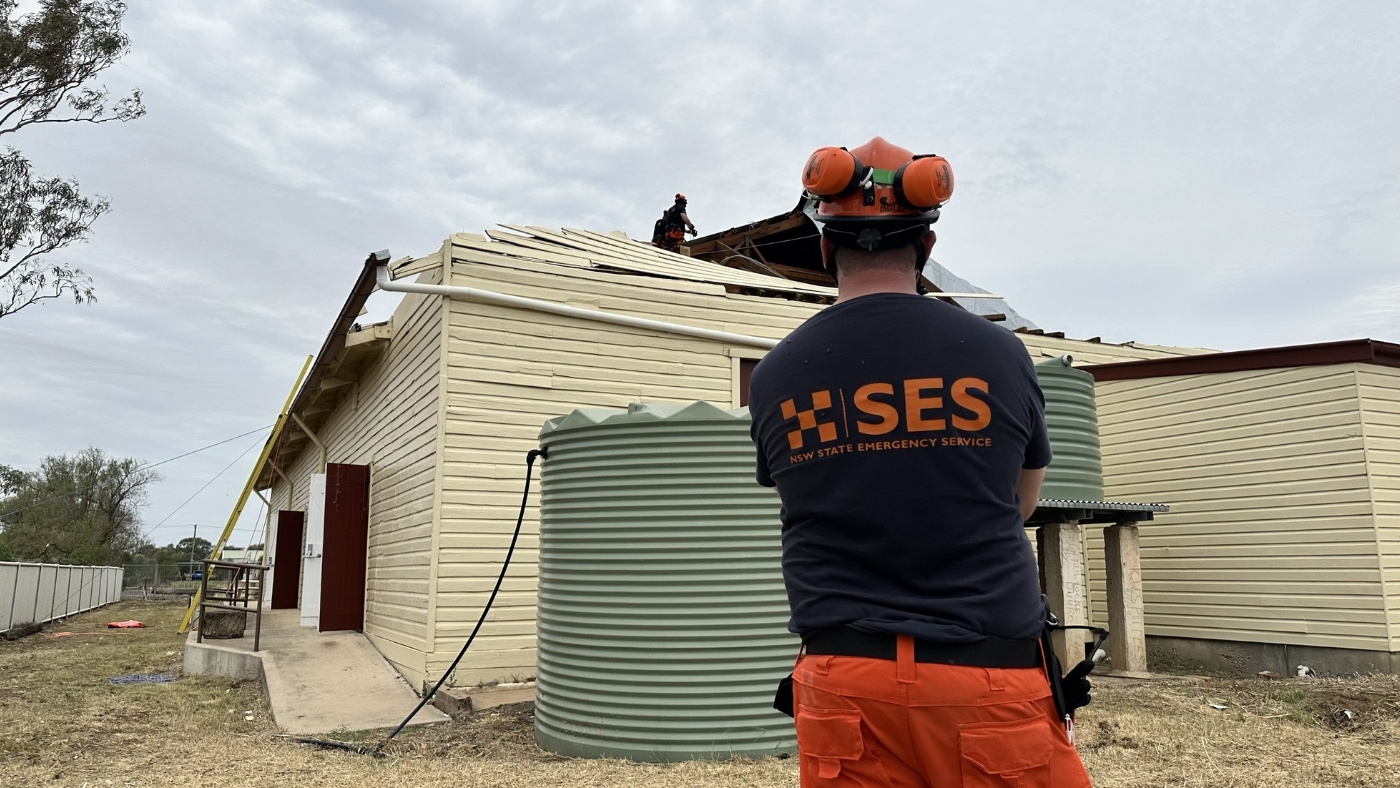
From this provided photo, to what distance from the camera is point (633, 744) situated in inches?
229

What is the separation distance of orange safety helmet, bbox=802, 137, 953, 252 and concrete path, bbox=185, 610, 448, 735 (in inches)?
257

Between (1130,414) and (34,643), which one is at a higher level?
(1130,414)

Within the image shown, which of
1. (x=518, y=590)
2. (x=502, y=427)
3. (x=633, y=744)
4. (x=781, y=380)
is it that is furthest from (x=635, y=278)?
(x=781, y=380)

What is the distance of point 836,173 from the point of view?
2.05 meters

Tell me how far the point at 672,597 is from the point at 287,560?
15.2 metres

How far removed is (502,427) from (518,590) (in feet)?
4.99

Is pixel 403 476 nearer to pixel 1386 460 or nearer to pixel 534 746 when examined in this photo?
pixel 534 746

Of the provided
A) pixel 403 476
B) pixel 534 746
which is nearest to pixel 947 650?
pixel 534 746

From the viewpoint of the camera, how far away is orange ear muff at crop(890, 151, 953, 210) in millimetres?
2008

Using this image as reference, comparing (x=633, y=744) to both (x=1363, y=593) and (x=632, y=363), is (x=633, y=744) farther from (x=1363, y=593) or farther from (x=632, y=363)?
(x=1363, y=593)

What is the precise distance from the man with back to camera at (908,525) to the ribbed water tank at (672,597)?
12.8 ft

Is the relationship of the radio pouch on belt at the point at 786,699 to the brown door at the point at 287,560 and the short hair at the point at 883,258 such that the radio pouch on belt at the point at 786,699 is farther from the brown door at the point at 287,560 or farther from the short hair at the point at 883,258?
the brown door at the point at 287,560

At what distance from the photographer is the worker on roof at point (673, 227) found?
16.1 m

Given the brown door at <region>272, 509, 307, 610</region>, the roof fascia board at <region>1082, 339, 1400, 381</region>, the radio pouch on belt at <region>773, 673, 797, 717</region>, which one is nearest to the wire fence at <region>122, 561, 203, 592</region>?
the brown door at <region>272, 509, 307, 610</region>
